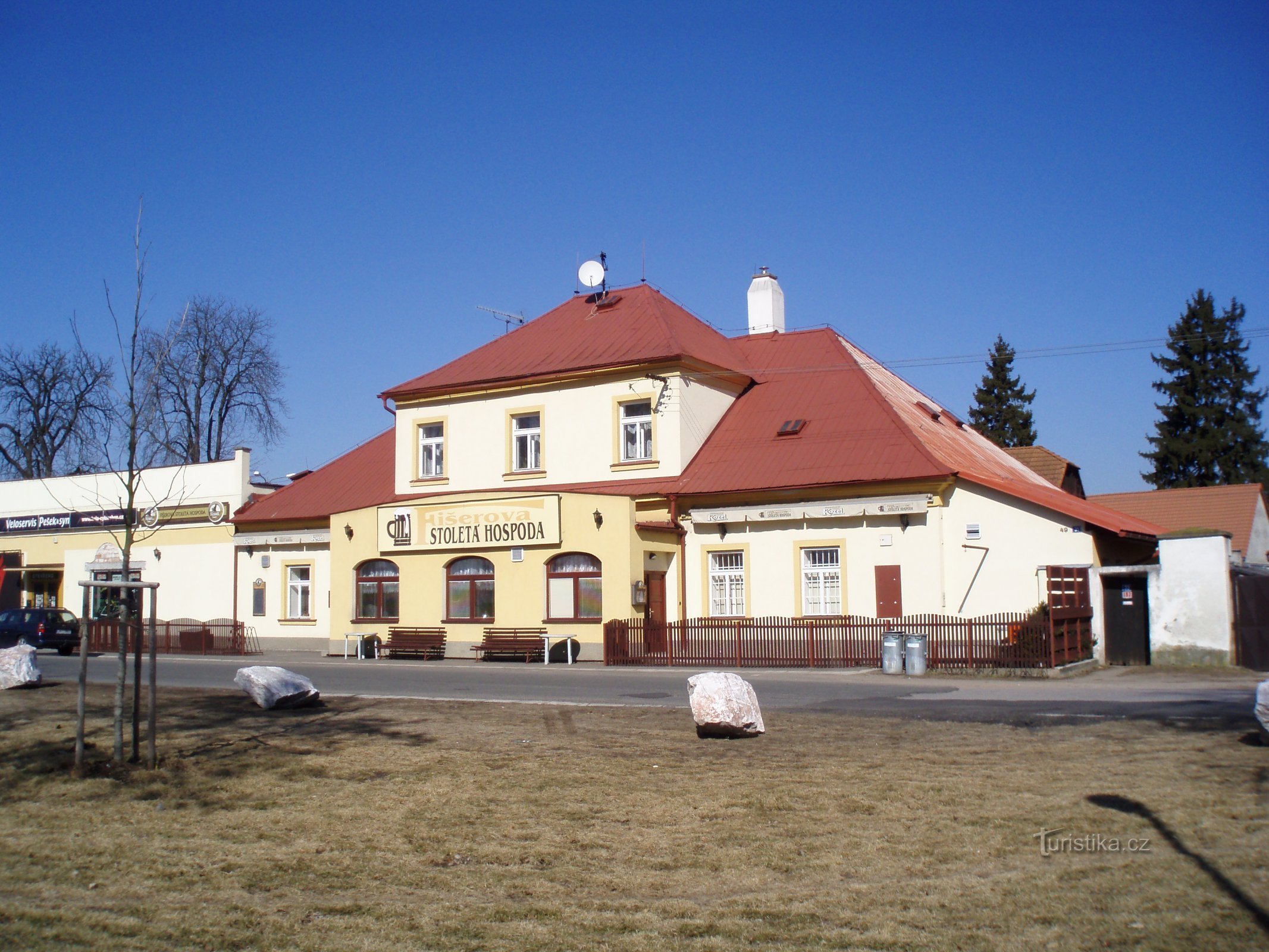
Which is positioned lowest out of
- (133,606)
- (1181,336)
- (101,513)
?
(133,606)

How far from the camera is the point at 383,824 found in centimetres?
856

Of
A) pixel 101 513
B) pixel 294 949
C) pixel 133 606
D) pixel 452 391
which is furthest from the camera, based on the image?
pixel 101 513

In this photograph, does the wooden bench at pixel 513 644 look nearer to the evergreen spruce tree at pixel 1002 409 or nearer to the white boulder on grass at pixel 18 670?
the white boulder on grass at pixel 18 670

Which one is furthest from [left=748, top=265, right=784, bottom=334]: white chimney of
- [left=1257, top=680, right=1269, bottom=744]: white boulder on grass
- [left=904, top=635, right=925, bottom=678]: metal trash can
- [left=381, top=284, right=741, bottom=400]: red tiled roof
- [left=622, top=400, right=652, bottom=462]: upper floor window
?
[left=1257, top=680, right=1269, bottom=744]: white boulder on grass

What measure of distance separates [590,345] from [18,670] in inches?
748

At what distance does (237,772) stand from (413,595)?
21.9m

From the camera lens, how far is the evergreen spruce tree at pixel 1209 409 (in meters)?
58.1

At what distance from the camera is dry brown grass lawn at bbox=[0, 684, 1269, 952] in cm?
614

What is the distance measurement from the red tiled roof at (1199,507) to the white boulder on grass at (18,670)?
37.2 m

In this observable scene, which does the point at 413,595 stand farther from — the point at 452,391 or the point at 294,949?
the point at 294,949

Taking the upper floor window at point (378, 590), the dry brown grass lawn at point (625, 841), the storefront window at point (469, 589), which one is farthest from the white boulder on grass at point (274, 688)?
the upper floor window at point (378, 590)

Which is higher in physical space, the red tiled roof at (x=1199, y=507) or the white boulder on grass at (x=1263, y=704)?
the red tiled roof at (x=1199, y=507)

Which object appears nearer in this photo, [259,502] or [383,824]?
[383,824]

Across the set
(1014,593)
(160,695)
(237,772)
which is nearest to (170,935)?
(237,772)
